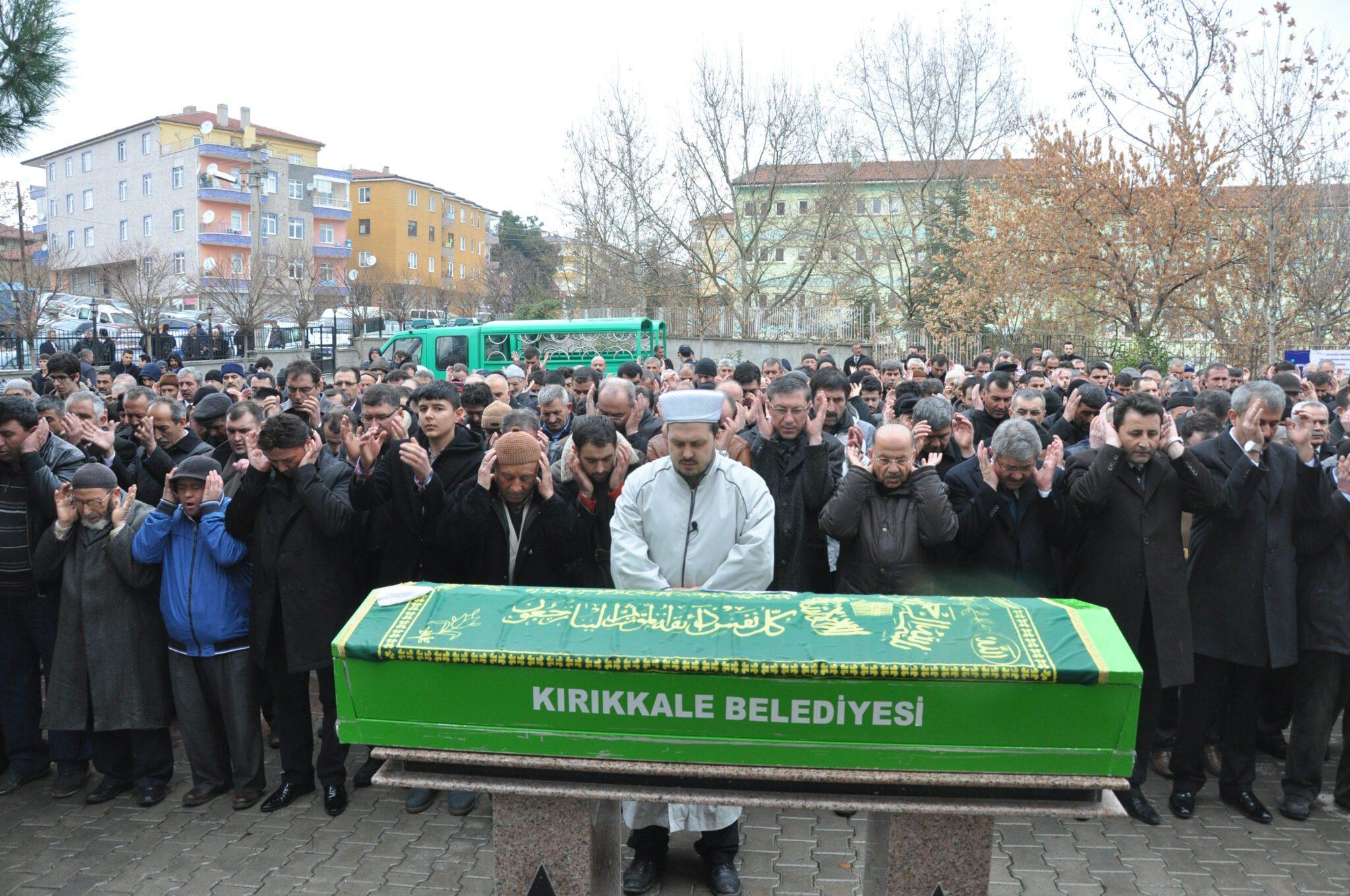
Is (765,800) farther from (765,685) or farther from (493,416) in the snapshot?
(493,416)

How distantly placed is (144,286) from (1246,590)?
3610cm

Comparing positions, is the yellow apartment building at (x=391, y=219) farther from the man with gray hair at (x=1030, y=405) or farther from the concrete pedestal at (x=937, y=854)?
the concrete pedestal at (x=937, y=854)

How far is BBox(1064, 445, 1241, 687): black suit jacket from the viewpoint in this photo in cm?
493

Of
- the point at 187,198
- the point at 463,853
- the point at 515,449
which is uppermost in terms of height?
the point at 187,198

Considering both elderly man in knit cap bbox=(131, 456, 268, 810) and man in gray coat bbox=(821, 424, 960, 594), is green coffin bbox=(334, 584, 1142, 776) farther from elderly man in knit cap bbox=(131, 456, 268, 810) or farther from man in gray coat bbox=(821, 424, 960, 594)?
elderly man in knit cap bbox=(131, 456, 268, 810)

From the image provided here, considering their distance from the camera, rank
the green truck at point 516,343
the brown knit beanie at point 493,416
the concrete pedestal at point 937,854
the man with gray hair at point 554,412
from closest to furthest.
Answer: the concrete pedestal at point 937,854 → the brown knit beanie at point 493,416 → the man with gray hair at point 554,412 → the green truck at point 516,343

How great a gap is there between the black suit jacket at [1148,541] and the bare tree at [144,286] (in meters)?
24.1

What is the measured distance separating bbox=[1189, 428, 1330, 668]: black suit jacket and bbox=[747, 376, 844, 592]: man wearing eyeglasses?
2064mm

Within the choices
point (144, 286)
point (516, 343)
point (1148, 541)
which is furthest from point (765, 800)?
point (144, 286)

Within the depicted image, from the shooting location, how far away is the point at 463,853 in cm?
482

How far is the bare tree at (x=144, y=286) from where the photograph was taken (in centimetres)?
2498

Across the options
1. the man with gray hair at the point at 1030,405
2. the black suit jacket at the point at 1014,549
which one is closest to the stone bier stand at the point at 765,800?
the black suit jacket at the point at 1014,549

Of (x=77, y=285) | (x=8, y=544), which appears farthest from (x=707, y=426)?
(x=77, y=285)

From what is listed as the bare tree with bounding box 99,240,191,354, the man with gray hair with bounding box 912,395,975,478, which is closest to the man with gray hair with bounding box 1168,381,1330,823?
the man with gray hair with bounding box 912,395,975,478
